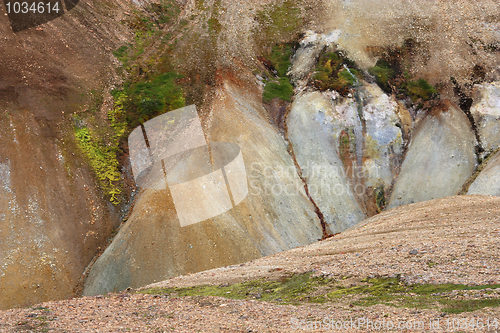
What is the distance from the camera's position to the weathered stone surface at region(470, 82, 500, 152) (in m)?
35.3

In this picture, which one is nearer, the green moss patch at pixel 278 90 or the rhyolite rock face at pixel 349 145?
the rhyolite rock face at pixel 349 145

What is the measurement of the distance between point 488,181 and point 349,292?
69.3 ft

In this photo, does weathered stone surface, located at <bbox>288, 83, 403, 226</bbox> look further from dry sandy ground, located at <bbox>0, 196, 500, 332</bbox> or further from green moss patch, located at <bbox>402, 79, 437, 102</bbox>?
dry sandy ground, located at <bbox>0, 196, 500, 332</bbox>

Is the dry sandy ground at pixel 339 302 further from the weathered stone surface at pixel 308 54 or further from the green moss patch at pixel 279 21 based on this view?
the green moss patch at pixel 279 21

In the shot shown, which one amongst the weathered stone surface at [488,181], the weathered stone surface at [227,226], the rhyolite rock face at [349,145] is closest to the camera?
the weathered stone surface at [227,226]

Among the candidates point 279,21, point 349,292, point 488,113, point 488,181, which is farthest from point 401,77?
point 349,292

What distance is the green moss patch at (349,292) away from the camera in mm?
13195

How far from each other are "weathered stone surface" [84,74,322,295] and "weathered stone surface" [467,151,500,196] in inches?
467

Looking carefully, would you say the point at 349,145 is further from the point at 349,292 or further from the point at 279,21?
the point at 349,292

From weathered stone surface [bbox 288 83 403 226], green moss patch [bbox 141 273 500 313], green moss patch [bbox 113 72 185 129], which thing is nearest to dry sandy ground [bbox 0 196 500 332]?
green moss patch [bbox 141 273 500 313]

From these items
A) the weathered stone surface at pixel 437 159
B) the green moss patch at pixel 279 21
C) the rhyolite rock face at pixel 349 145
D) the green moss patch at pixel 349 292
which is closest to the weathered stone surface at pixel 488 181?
the weathered stone surface at pixel 437 159

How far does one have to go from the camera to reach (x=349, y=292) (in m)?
15.8

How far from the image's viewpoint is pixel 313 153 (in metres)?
35.6

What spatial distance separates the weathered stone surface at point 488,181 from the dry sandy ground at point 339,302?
8.19 meters
